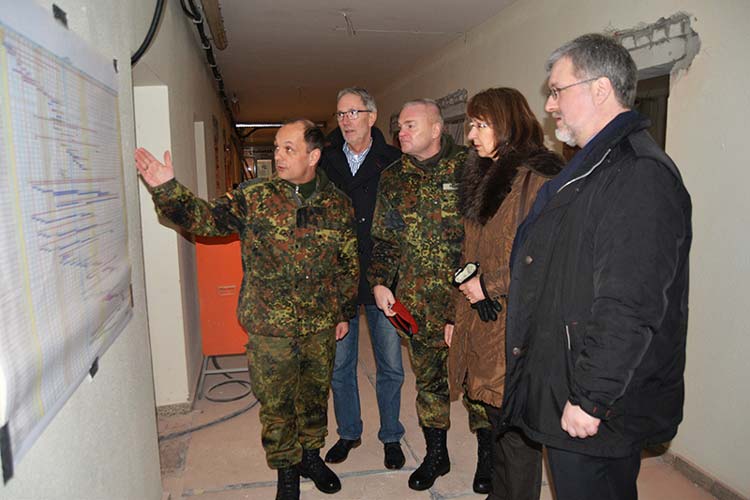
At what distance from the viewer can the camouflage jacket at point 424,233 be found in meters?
2.15

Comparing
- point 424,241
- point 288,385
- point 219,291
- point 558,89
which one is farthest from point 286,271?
point 219,291

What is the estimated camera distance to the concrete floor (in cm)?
232

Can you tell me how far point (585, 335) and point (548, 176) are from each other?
2.00ft

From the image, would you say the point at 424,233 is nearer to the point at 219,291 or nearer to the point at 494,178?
the point at 494,178

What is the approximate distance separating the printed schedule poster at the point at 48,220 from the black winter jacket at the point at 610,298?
1.08 meters

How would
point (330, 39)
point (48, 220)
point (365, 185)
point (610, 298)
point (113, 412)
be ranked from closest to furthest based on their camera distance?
1. point (48, 220)
2. point (610, 298)
3. point (113, 412)
4. point (365, 185)
5. point (330, 39)

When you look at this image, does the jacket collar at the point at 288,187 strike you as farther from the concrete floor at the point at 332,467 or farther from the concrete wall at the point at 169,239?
the concrete floor at the point at 332,467

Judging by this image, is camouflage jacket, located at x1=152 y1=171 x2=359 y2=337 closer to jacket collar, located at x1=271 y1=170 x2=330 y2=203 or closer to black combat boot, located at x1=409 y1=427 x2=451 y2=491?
jacket collar, located at x1=271 y1=170 x2=330 y2=203

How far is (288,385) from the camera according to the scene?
2.05 metres

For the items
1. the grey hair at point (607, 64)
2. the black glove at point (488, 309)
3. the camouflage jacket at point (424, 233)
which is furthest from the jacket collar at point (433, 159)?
the grey hair at point (607, 64)

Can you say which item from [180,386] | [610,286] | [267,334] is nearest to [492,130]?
[610,286]

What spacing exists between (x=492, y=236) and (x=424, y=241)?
46 centimetres

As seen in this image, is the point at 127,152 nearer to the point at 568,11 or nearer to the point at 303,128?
the point at 303,128

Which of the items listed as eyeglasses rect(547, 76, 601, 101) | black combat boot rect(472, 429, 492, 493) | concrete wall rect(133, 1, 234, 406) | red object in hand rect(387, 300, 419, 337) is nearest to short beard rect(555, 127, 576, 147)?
eyeglasses rect(547, 76, 601, 101)
